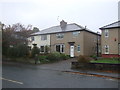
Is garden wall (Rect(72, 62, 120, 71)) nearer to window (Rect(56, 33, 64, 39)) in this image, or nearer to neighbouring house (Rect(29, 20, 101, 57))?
neighbouring house (Rect(29, 20, 101, 57))

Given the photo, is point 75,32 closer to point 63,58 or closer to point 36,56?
point 63,58

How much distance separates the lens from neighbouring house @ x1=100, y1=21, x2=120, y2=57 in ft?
85.0

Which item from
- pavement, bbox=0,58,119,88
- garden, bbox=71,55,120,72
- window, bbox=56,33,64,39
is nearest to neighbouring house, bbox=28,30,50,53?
window, bbox=56,33,64,39

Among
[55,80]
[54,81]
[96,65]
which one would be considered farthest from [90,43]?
[54,81]

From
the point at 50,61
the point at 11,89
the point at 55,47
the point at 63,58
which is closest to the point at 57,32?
the point at 55,47

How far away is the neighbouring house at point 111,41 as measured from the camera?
85.0 ft

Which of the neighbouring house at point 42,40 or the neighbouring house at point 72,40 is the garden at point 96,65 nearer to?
the neighbouring house at point 72,40

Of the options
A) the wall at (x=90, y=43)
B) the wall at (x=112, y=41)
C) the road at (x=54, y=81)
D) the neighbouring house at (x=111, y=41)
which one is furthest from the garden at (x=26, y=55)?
the road at (x=54, y=81)

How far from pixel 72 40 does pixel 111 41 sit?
8578 mm

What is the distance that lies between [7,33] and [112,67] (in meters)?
19.0

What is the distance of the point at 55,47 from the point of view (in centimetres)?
3434

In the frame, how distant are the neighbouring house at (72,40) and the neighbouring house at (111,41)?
4469mm

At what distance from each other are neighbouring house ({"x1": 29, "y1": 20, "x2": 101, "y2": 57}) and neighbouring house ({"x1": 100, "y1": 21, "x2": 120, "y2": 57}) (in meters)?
4.47

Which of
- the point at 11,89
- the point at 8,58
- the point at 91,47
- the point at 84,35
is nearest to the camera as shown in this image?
the point at 11,89
